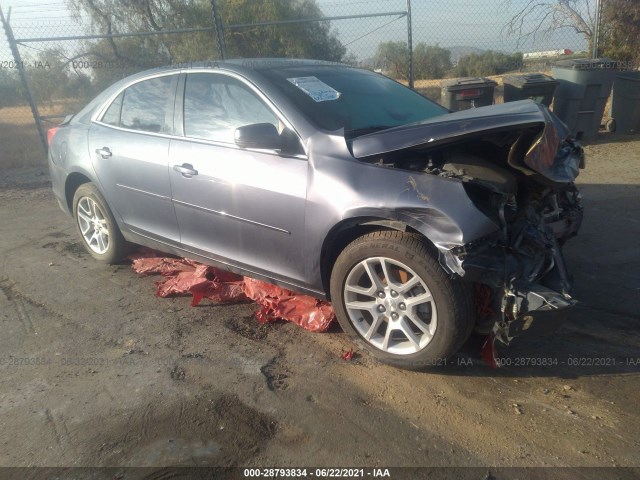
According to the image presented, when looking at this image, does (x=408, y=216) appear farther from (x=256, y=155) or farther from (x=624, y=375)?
(x=624, y=375)

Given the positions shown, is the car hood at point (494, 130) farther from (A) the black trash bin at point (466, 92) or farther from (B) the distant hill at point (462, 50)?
(B) the distant hill at point (462, 50)

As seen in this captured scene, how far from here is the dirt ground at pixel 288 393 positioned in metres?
2.38

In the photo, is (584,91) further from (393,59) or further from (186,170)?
(186,170)

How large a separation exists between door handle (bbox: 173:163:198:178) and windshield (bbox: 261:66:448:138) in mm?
827

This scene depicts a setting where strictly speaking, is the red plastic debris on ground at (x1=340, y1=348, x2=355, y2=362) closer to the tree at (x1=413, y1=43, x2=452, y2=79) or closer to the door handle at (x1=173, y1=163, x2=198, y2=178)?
the door handle at (x1=173, y1=163, x2=198, y2=178)

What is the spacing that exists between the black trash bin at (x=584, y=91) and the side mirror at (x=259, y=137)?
753cm

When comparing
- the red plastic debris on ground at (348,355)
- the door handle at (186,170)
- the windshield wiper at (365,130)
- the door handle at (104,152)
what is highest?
the windshield wiper at (365,130)

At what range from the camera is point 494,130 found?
8.75ft

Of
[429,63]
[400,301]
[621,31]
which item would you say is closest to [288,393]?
[400,301]

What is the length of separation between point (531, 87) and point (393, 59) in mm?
2854

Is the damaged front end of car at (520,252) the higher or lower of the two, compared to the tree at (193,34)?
lower

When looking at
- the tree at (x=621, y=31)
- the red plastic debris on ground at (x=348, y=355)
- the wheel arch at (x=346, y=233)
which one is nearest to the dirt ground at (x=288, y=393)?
the red plastic debris on ground at (x=348, y=355)

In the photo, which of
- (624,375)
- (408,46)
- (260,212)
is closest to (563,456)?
(624,375)

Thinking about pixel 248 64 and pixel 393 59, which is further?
pixel 393 59
